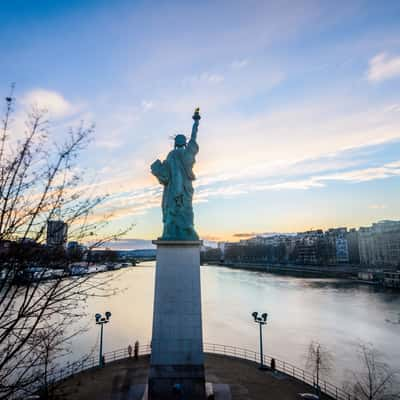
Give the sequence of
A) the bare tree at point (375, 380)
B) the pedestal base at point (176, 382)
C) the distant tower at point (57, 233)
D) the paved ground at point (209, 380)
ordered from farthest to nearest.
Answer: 1. the bare tree at point (375, 380)
2. the paved ground at point (209, 380)
3. the pedestal base at point (176, 382)
4. the distant tower at point (57, 233)

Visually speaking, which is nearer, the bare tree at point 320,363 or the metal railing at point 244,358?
the metal railing at point 244,358

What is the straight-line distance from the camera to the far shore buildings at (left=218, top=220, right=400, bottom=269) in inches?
3049

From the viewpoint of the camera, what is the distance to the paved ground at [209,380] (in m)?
10.2

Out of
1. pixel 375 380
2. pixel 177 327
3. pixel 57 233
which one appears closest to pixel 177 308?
pixel 177 327

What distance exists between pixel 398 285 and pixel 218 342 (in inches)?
1426

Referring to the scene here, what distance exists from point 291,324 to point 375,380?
35.4 ft

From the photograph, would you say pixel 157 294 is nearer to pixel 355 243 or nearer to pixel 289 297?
pixel 289 297

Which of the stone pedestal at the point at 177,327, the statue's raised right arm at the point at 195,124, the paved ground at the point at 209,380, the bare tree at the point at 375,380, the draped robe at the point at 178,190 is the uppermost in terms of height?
the statue's raised right arm at the point at 195,124

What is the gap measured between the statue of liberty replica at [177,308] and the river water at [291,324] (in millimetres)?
4551

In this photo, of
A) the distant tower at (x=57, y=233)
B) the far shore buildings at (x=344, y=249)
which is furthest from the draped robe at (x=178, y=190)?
the far shore buildings at (x=344, y=249)

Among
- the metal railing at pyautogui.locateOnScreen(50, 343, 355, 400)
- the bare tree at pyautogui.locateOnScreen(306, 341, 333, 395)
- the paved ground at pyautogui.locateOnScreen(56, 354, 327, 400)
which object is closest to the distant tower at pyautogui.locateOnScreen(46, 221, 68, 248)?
the paved ground at pyautogui.locateOnScreen(56, 354, 327, 400)

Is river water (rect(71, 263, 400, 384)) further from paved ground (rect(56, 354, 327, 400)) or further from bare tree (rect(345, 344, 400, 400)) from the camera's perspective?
paved ground (rect(56, 354, 327, 400))

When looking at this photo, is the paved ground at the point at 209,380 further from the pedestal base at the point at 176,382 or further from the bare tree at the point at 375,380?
the bare tree at the point at 375,380

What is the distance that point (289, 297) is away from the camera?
3612 centimetres
